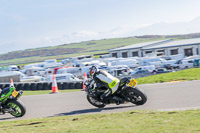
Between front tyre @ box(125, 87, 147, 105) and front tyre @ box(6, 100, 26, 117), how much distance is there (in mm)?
3133

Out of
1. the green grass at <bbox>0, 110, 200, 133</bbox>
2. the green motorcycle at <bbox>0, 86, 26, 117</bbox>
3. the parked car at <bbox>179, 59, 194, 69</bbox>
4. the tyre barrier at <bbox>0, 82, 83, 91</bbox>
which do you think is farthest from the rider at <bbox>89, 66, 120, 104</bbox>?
the parked car at <bbox>179, 59, 194, 69</bbox>

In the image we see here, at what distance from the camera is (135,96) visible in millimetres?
9320

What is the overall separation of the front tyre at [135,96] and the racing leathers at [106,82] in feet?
1.45

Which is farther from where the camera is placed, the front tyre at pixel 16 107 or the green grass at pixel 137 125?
the front tyre at pixel 16 107

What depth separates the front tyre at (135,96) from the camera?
30.1 ft

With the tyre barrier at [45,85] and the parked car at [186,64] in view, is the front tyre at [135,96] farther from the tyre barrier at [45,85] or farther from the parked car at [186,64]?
the parked car at [186,64]

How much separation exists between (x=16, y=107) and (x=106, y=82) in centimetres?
281

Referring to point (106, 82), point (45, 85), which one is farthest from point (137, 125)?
point (45, 85)

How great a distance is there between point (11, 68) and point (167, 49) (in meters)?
37.4

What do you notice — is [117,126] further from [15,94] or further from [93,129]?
[15,94]

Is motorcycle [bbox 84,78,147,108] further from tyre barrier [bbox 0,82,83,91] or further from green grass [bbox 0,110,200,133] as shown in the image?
tyre barrier [bbox 0,82,83,91]

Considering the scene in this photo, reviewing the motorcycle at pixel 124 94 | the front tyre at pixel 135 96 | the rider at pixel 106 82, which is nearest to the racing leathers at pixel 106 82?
the rider at pixel 106 82

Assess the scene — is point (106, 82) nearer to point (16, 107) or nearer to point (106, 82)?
point (106, 82)

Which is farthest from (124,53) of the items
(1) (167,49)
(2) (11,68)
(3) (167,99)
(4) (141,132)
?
(4) (141,132)
